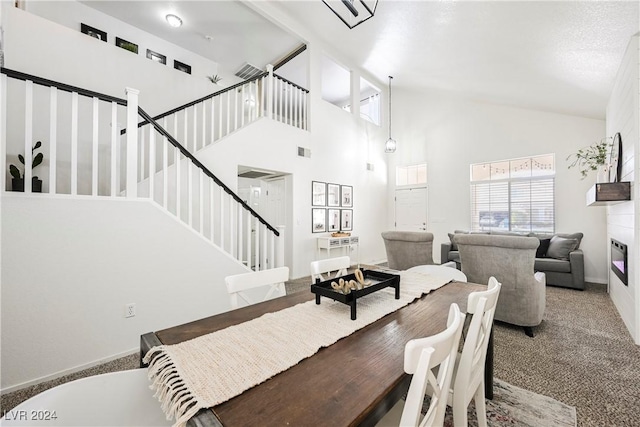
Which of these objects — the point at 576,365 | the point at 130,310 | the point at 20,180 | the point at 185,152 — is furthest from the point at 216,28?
the point at 576,365

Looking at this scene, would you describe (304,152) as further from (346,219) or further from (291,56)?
(291,56)

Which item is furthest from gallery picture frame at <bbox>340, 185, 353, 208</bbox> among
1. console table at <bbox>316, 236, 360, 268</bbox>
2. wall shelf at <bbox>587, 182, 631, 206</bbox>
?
wall shelf at <bbox>587, 182, 631, 206</bbox>

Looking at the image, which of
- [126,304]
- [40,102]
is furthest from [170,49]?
[126,304]

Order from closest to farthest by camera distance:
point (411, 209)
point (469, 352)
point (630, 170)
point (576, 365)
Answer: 1. point (469, 352)
2. point (576, 365)
3. point (630, 170)
4. point (411, 209)

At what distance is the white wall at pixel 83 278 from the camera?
1919 millimetres

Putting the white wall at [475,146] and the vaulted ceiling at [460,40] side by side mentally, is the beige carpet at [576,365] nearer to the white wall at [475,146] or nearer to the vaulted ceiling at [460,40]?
the white wall at [475,146]

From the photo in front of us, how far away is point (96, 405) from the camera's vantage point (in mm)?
901

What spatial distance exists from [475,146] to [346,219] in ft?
11.0

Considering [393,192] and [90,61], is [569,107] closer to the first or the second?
[393,192]

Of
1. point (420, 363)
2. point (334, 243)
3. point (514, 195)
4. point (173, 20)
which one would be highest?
point (173, 20)

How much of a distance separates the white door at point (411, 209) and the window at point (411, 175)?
209 mm

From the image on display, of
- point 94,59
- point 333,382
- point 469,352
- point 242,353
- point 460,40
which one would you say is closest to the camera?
point 333,382

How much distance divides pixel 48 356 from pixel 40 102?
3193mm

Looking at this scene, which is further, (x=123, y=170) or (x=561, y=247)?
(x=561, y=247)
